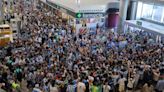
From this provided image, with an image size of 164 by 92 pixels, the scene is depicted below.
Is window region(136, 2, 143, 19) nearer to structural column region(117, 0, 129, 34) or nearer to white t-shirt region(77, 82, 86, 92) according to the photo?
structural column region(117, 0, 129, 34)

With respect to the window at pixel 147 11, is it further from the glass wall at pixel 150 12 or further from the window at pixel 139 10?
the window at pixel 139 10

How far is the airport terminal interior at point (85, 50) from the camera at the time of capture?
13352 millimetres

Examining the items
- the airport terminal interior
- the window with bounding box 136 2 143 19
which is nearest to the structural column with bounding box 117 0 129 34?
the airport terminal interior

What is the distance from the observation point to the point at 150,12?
24.1m

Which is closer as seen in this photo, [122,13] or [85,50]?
[85,50]

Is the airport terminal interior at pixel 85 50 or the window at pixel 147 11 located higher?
the window at pixel 147 11

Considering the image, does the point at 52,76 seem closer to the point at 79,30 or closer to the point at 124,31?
the point at 79,30

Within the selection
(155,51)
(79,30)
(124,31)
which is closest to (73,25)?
(79,30)

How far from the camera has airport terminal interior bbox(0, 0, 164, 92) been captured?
13.4 meters

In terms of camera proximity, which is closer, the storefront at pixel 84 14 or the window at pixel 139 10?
the storefront at pixel 84 14

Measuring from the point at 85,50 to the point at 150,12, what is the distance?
29.8 ft

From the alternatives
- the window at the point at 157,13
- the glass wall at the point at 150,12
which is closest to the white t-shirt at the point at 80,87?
the glass wall at the point at 150,12

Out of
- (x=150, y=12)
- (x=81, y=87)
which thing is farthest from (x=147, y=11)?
(x=81, y=87)

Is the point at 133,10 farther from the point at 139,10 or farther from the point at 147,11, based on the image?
the point at 147,11
